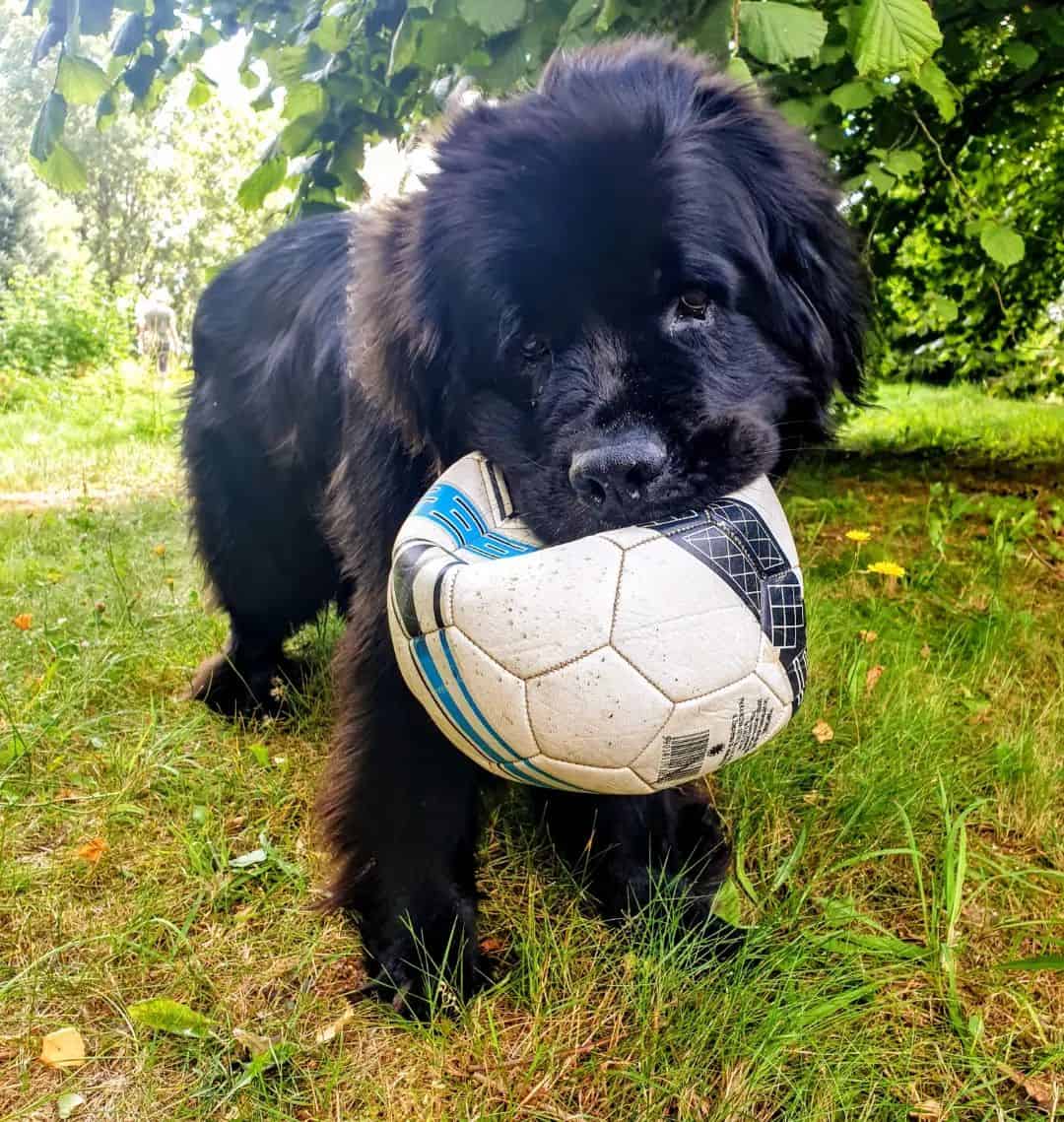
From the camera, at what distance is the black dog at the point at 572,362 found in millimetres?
1524

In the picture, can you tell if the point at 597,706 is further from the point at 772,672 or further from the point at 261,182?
the point at 261,182

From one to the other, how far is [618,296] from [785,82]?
2126mm

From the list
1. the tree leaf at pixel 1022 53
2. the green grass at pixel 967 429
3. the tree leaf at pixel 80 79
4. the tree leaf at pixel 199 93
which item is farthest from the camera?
the green grass at pixel 967 429

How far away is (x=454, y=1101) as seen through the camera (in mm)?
1359

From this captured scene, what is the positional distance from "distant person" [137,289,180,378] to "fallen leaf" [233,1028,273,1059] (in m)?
13.2

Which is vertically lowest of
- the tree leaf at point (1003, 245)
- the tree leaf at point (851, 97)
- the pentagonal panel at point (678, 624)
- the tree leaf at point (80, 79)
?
the pentagonal panel at point (678, 624)

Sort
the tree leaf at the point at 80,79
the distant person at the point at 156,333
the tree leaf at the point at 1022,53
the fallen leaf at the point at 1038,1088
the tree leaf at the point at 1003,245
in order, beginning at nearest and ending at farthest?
the fallen leaf at the point at 1038,1088 → the tree leaf at the point at 80,79 → the tree leaf at the point at 1003,245 → the tree leaf at the point at 1022,53 → the distant person at the point at 156,333

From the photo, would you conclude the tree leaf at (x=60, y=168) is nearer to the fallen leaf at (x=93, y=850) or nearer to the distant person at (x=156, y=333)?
the fallen leaf at (x=93, y=850)

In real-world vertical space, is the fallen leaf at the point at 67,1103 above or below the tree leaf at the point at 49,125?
below

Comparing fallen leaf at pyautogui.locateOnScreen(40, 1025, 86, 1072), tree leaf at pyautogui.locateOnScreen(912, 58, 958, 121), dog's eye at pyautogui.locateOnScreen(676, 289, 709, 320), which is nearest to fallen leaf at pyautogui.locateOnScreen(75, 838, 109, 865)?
fallen leaf at pyautogui.locateOnScreen(40, 1025, 86, 1072)

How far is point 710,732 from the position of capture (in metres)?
1.25

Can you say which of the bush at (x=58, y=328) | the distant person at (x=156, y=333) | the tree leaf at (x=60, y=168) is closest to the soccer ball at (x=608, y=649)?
the tree leaf at (x=60, y=168)

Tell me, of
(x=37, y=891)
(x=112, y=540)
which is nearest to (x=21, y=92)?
(x=112, y=540)

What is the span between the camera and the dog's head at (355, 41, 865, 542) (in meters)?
1.49
